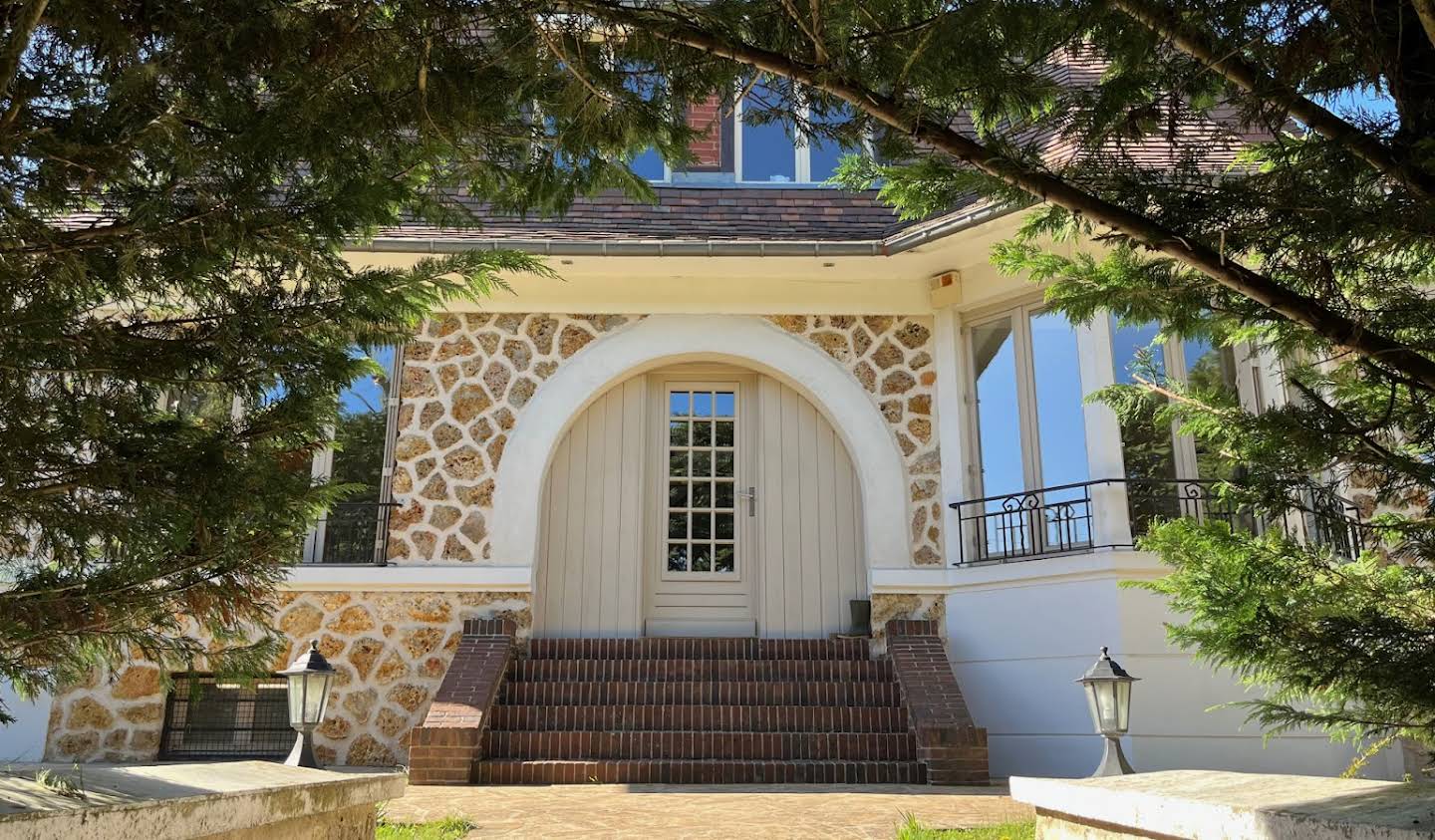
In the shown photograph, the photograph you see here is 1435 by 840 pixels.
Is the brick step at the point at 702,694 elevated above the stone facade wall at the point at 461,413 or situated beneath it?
situated beneath

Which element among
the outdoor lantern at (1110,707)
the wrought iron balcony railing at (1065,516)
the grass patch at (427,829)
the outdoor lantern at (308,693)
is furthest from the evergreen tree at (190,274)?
the wrought iron balcony railing at (1065,516)

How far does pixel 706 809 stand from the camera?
587 cm

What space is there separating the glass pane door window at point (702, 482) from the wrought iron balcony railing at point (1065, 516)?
78.7 inches

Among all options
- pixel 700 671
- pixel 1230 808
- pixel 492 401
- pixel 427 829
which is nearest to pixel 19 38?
pixel 1230 808

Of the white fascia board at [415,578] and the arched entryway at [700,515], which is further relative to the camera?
the arched entryway at [700,515]

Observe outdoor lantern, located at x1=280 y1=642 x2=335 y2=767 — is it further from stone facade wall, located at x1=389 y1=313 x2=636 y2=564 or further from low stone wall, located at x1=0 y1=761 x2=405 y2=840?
stone facade wall, located at x1=389 y1=313 x2=636 y2=564

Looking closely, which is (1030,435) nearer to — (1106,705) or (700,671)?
(700,671)

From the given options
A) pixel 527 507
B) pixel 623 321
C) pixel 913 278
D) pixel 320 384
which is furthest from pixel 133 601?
pixel 913 278

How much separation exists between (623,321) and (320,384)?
6810 millimetres

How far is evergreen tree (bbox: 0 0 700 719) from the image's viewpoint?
252 cm

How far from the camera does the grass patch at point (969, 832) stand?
4704 mm

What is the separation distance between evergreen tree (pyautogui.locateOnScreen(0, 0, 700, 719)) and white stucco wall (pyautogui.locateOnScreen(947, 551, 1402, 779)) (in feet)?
20.5

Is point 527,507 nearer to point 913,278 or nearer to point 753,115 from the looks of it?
point 913,278

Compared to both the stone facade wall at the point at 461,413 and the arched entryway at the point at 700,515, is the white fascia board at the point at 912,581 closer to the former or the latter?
the arched entryway at the point at 700,515
